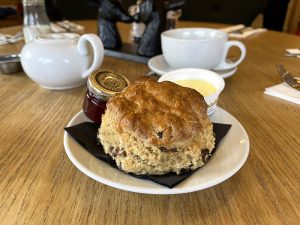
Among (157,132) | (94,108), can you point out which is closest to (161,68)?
(94,108)

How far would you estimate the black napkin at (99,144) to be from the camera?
0.35 m

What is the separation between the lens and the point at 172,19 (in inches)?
46.4

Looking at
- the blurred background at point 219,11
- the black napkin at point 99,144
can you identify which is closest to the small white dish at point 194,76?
the black napkin at point 99,144

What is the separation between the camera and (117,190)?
0.39 m

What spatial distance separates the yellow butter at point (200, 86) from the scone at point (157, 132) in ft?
0.47

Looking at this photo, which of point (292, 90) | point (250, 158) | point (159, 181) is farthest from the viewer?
point (292, 90)

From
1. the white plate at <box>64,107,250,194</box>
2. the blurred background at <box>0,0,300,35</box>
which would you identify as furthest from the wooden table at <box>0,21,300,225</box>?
the blurred background at <box>0,0,300,35</box>

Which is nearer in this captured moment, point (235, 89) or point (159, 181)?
point (159, 181)

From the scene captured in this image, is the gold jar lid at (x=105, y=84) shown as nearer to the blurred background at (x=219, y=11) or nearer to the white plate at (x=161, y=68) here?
the white plate at (x=161, y=68)

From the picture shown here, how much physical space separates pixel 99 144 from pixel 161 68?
1.31ft

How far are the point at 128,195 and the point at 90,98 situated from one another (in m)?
0.20

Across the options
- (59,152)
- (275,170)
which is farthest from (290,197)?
(59,152)

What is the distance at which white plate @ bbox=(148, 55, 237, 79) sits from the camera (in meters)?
0.76

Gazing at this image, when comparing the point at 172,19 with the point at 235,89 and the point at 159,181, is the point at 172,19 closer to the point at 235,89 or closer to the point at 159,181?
the point at 235,89
